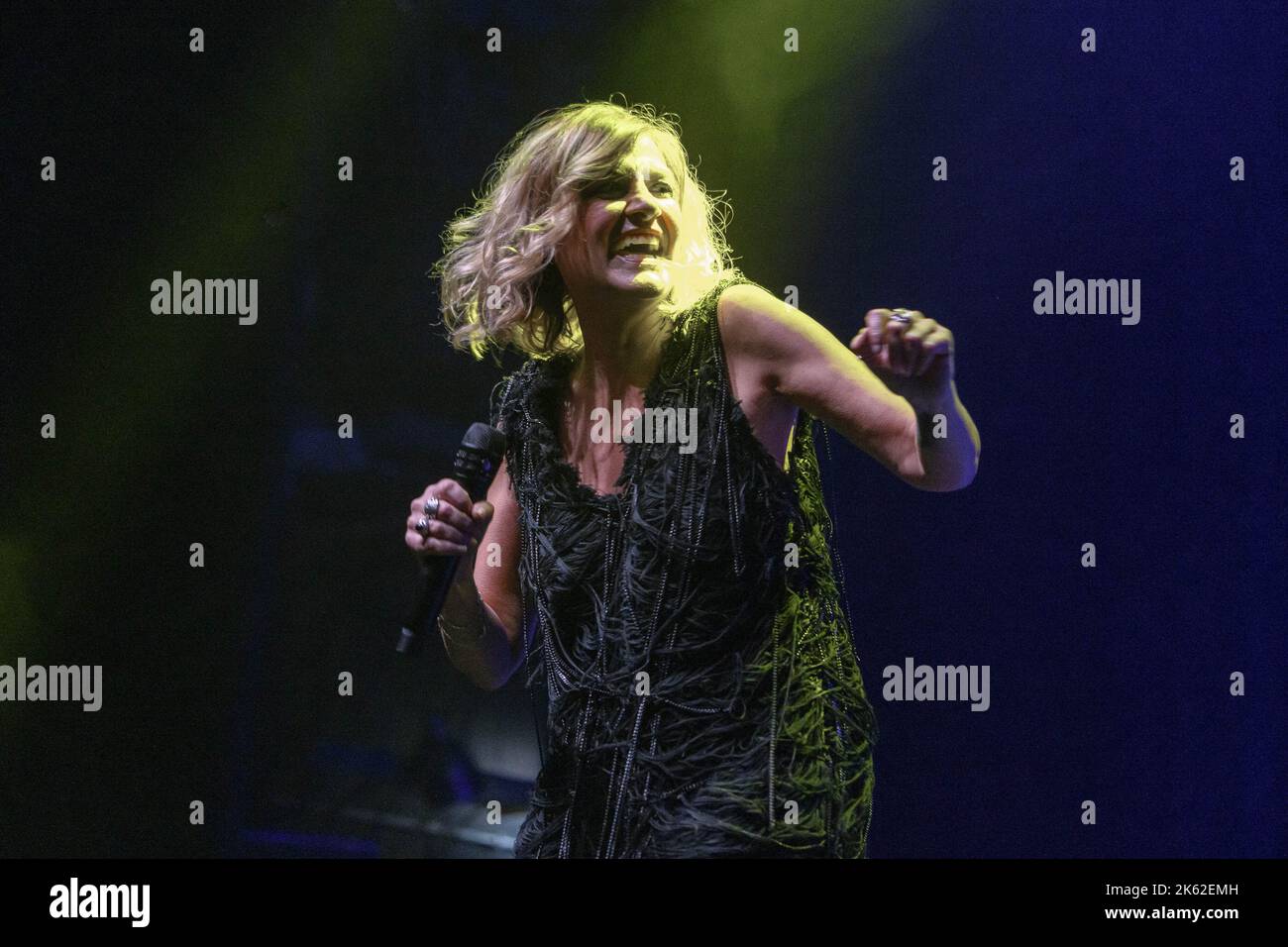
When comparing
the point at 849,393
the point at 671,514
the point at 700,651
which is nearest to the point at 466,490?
the point at 671,514

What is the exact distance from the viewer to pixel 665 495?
5.73 feet

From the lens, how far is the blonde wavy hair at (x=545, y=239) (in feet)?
6.09

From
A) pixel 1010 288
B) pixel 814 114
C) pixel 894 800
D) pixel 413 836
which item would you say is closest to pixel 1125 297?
pixel 1010 288

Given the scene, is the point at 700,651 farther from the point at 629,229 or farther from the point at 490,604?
the point at 629,229

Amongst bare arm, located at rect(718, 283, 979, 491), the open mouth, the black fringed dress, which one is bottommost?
the black fringed dress

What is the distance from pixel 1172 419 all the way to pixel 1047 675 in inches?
22.2

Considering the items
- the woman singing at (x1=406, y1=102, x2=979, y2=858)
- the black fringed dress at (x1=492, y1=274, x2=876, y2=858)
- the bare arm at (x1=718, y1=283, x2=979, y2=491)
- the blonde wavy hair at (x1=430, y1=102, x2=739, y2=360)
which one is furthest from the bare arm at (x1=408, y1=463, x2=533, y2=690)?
the bare arm at (x1=718, y1=283, x2=979, y2=491)

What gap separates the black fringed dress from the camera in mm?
1676

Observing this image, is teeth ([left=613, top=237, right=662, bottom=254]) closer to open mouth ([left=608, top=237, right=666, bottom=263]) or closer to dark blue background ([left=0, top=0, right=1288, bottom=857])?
open mouth ([left=608, top=237, right=666, bottom=263])

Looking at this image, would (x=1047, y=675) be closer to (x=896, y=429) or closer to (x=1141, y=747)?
(x=1141, y=747)

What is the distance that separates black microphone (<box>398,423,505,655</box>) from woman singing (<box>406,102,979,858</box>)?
0.03 metres

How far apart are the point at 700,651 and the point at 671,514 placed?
0.20 metres

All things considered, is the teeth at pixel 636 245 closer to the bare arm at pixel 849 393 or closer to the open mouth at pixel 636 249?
the open mouth at pixel 636 249

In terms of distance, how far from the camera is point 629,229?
6.05 feet
